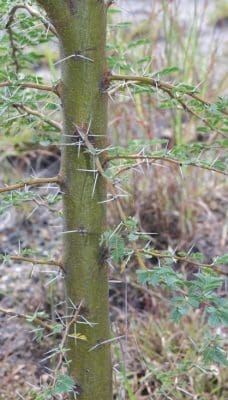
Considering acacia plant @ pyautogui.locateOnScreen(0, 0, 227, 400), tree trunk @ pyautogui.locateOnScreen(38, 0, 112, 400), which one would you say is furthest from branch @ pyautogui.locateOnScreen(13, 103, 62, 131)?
tree trunk @ pyautogui.locateOnScreen(38, 0, 112, 400)

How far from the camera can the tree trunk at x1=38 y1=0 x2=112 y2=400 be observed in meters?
1.23

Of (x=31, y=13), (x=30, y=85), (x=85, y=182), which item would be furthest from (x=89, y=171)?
(x=31, y=13)

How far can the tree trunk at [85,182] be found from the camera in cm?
123

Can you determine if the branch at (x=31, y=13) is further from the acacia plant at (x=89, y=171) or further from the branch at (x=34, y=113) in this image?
the branch at (x=34, y=113)

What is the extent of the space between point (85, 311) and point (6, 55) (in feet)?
1.77

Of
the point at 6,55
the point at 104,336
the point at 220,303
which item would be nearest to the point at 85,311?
the point at 104,336

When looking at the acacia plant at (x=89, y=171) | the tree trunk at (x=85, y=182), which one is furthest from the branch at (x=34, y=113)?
the tree trunk at (x=85, y=182)

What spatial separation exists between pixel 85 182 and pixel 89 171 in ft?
0.10

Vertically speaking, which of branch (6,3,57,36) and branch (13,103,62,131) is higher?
branch (6,3,57,36)

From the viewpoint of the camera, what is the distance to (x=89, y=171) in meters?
1.28

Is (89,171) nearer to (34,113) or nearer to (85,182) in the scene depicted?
(85,182)

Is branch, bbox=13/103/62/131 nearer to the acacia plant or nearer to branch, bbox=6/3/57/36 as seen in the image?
the acacia plant

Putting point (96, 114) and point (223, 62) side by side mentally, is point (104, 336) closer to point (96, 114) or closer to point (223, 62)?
point (96, 114)

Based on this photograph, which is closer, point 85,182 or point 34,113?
point 85,182
